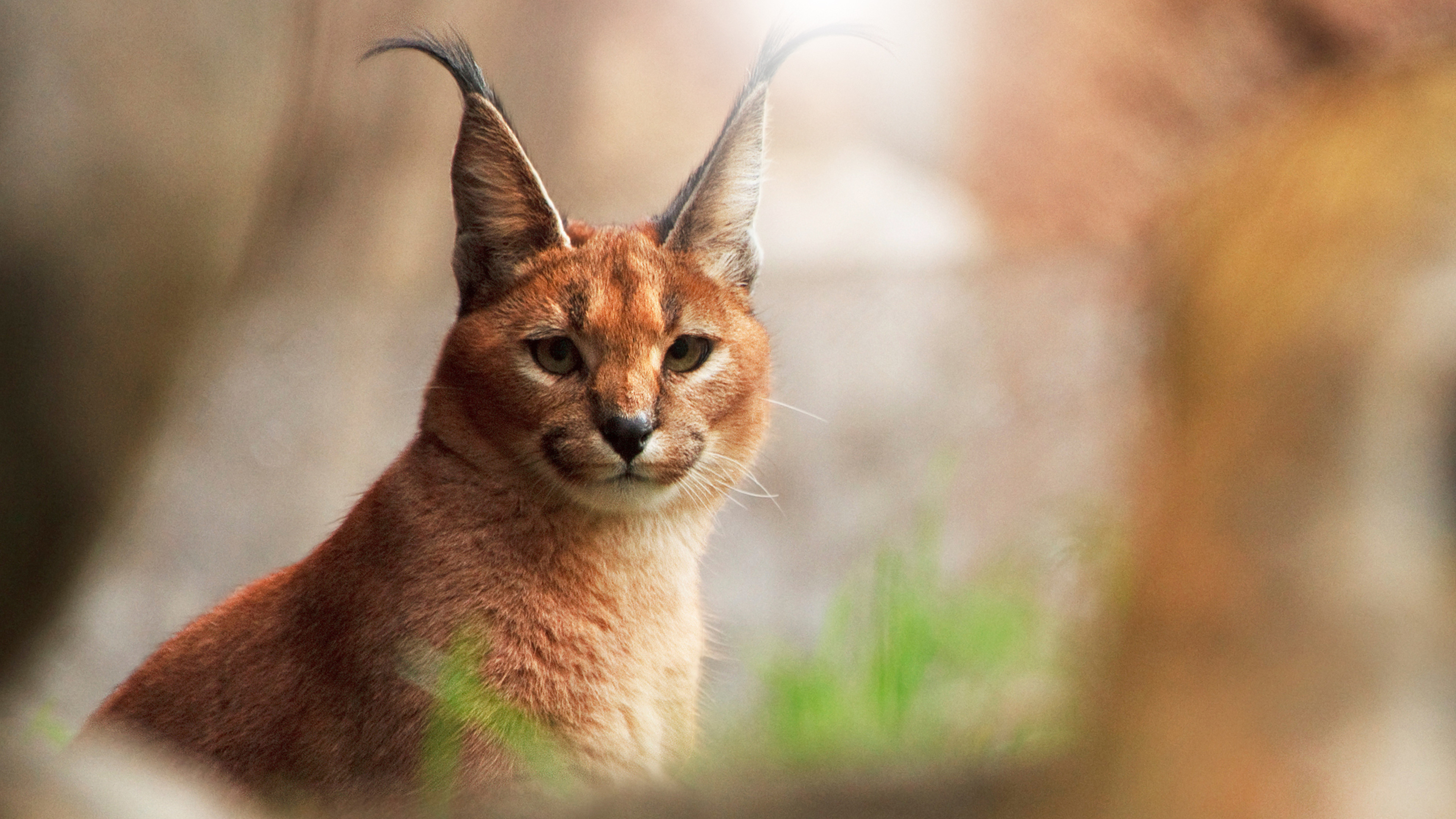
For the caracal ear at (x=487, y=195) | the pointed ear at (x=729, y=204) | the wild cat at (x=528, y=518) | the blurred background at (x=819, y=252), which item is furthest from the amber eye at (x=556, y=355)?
the blurred background at (x=819, y=252)

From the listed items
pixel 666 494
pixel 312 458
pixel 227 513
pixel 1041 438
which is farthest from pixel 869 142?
pixel 666 494

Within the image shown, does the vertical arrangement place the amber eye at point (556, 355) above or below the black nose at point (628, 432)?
above

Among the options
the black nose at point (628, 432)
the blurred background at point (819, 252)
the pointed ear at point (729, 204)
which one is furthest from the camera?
the blurred background at point (819, 252)

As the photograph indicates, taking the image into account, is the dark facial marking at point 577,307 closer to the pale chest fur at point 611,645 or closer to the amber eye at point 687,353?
the amber eye at point 687,353

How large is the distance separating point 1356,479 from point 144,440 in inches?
105

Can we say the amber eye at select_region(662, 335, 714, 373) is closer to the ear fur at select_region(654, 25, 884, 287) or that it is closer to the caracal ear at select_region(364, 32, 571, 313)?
the ear fur at select_region(654, 25, 884, 287)

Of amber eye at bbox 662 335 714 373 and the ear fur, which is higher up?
the ear fur

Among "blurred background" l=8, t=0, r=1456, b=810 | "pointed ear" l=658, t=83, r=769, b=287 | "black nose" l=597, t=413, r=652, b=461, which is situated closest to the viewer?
"black nose" l=597, t=413, r=652, b=461

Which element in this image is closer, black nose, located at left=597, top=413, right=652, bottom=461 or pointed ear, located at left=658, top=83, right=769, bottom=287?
black nose, located at left=597, top=413, right=652, bottom=461

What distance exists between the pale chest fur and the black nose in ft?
0.96

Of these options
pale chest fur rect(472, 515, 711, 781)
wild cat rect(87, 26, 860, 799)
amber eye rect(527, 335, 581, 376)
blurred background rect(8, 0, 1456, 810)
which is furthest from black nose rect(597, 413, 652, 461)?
blurred background rect(8, 0, 1456, 810)

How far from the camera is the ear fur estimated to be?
8.15 feet

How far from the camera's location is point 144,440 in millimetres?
3047

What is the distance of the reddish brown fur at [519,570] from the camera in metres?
2.43
